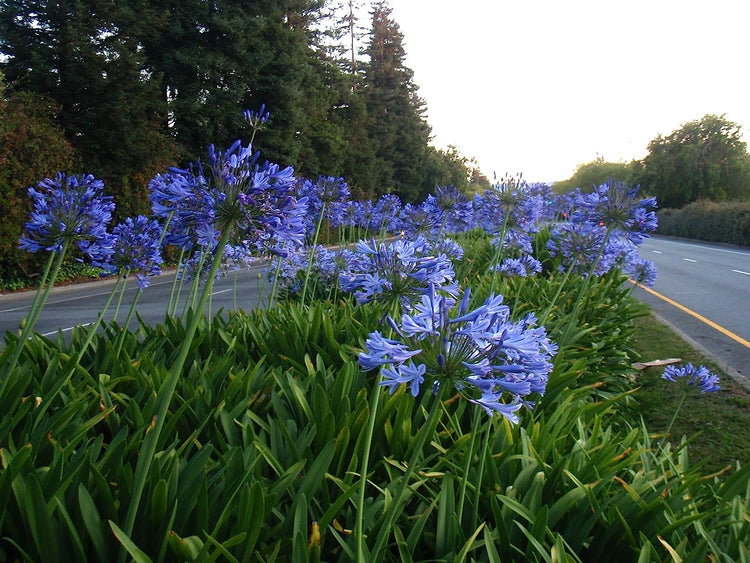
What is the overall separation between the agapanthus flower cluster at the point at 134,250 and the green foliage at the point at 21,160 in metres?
10.3

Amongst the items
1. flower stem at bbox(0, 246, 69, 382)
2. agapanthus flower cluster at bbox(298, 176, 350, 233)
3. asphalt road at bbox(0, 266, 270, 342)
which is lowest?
asphalt road at bbox(0, 266, 270, 342)

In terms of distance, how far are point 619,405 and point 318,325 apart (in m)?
2.72

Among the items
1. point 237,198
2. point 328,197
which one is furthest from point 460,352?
point 328,197

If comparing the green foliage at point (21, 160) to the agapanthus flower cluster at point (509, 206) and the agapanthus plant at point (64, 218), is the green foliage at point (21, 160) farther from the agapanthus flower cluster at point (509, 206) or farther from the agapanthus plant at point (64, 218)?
the agapanthus flower cluster at point (509, 206)

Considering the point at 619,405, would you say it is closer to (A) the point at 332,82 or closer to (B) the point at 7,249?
(B) the point at 7,249

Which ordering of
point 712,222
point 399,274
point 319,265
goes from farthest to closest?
point 712,222
point 319,265
point 399,274

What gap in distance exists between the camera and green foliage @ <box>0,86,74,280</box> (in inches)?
472

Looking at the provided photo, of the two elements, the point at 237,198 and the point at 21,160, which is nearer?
the point at 237,198

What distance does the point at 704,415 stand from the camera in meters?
4.67

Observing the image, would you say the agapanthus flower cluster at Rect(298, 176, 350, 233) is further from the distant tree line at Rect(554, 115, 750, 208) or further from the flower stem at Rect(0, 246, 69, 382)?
the distant tree line at Rect(554, 115, 750, 208)

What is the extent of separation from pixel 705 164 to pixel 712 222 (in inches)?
609

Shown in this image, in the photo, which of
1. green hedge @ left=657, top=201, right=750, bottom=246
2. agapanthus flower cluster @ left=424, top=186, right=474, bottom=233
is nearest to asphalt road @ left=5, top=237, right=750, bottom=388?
agapanthus flower cluster @ left=424, top=186, right=474, bottom=233

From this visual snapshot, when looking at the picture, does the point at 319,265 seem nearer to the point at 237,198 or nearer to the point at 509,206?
the point at 509,206

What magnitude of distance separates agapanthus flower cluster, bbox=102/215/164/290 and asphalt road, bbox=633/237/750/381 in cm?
579
